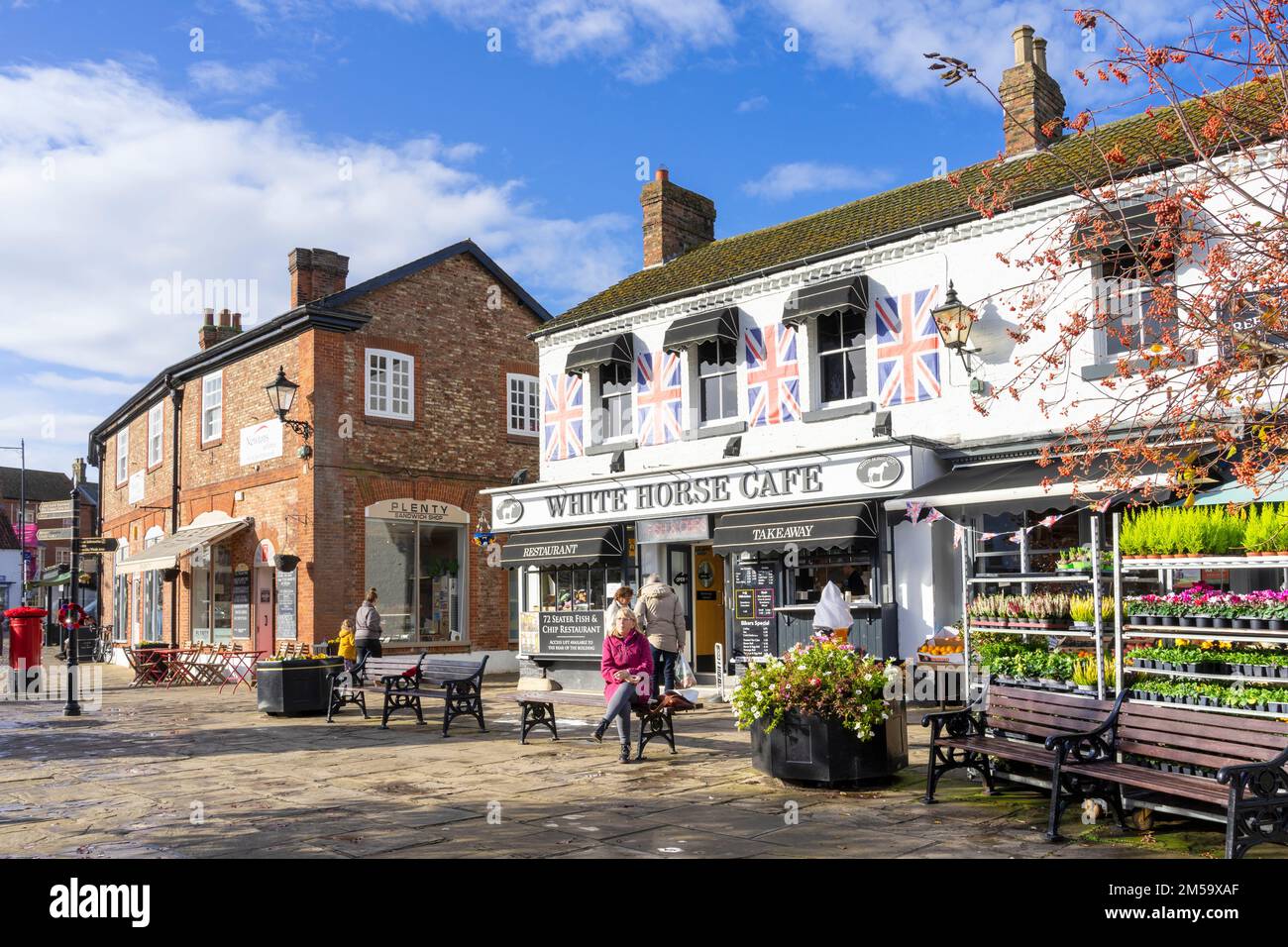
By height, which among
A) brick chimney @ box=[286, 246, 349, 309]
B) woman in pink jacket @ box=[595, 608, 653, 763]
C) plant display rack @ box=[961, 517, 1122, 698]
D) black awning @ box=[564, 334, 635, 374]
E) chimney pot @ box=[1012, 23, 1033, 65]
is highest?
chimney pot @ box=[1012, 23, 1033, 65]

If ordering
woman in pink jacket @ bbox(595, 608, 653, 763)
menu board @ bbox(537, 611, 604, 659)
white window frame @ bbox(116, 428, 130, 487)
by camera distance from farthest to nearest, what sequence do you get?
1. white window frame @ bbox(116, 428, 130, 487)
2. menu board @ bbox(537, 611, 604, 659)
3. woman in pink jacket @ bbox(595, 608, 653, 763)

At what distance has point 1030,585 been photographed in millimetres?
12703

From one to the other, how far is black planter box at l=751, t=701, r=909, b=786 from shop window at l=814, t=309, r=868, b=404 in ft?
23.7

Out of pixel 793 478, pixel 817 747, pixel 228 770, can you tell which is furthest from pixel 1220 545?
pixel 228 770

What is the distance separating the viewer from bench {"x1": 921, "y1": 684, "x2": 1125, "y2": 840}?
7141 mm

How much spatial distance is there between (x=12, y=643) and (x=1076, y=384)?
1757cm

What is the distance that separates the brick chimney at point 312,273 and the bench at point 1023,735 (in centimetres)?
1777

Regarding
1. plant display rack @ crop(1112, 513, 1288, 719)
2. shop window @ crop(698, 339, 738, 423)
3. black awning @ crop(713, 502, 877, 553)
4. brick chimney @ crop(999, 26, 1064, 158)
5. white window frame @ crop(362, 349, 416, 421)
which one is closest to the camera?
plant display rack @ crop(1112, 513, 1288, 719)

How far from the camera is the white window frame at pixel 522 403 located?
80.5ft

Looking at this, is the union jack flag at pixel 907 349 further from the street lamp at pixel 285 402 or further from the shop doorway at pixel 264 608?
the shop doorway at pixel 264 608

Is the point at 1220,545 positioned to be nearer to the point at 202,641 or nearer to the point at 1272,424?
the point at 1272,424

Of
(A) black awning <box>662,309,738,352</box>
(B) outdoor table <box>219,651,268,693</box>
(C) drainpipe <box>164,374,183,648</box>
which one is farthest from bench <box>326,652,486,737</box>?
(C) drainpipe <box>164,374,183,648</box>

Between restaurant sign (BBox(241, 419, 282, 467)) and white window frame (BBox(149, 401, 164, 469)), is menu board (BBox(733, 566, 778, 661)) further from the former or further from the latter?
white window frame (BBox(149, 401, 164, 469))

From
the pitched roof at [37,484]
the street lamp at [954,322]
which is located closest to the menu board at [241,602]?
the street lamp at [954,322]
